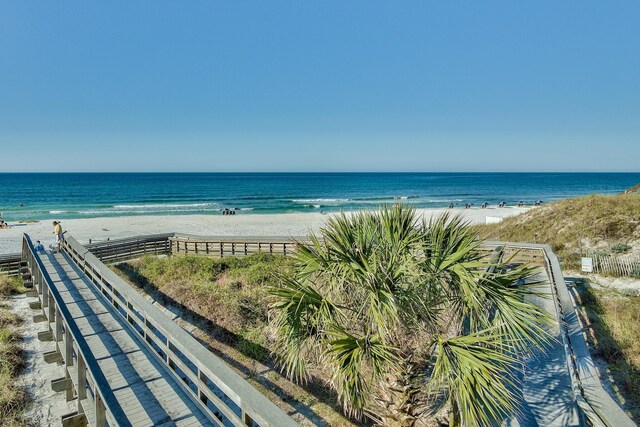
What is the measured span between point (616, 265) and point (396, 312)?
14.3 meters

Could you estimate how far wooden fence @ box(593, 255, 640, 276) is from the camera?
14.4m

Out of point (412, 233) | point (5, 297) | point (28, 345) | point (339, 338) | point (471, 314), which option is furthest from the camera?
point (5, 297)

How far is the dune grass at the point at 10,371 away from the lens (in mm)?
6691

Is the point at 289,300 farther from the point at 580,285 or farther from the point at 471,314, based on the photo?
the point at 580,285

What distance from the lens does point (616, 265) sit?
48.3 feet

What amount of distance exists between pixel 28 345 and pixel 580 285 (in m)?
17.2

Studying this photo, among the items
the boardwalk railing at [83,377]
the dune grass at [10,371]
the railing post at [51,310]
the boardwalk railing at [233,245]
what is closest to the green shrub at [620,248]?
the boardwalk railing at [233,245]

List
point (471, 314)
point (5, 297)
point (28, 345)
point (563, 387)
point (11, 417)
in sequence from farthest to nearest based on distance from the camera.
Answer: point (5, 297)
point (28, 345)
point (563, 387)
point (11, 417)
point (471, 314)

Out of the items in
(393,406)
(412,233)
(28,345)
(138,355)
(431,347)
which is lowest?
(28,345)

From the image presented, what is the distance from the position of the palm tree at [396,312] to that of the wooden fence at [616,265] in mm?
12061

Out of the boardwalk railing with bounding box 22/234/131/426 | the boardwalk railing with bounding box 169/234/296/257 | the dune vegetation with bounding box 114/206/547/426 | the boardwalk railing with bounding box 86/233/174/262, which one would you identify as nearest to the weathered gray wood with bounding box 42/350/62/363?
the boardwalk railing with bounding box 22/234/131/426

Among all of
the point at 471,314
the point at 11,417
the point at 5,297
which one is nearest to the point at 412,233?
the point at 471,314

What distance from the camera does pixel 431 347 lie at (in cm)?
556

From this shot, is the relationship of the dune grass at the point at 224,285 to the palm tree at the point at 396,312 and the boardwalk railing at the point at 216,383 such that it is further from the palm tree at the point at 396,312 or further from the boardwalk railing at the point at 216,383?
the palm tree at the point at 396,312
